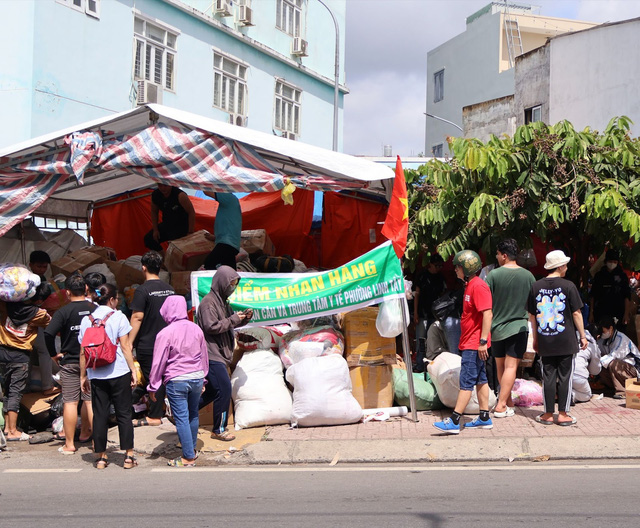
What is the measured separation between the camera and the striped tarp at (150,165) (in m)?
8.00

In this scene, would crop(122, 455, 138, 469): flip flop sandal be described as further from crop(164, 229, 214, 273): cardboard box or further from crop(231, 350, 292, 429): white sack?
crop(164, 229, 214, 273): cardboard box

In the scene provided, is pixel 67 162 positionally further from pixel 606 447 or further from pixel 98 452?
pixel 606 447

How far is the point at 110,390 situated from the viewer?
6781 millimetres

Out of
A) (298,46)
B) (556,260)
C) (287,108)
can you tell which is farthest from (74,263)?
(298,46)

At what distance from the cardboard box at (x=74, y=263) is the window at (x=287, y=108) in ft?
48.9

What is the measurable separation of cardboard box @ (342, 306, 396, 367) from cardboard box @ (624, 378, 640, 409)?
8.79ft

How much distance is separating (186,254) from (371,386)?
3.47m

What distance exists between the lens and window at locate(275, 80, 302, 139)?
81.4 feet

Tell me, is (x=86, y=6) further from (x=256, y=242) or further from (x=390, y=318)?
(x=390, y=318)

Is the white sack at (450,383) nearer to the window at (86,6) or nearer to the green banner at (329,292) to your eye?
the green banner at (329,292)

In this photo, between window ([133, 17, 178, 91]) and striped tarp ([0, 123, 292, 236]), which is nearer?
striped tarp ([0, 123, 292, 236])

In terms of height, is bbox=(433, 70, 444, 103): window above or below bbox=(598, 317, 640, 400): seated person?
above

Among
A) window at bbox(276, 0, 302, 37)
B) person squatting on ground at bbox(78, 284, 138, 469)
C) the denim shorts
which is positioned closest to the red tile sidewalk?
the denim shorts

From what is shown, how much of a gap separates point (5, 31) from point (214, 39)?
272 inches
